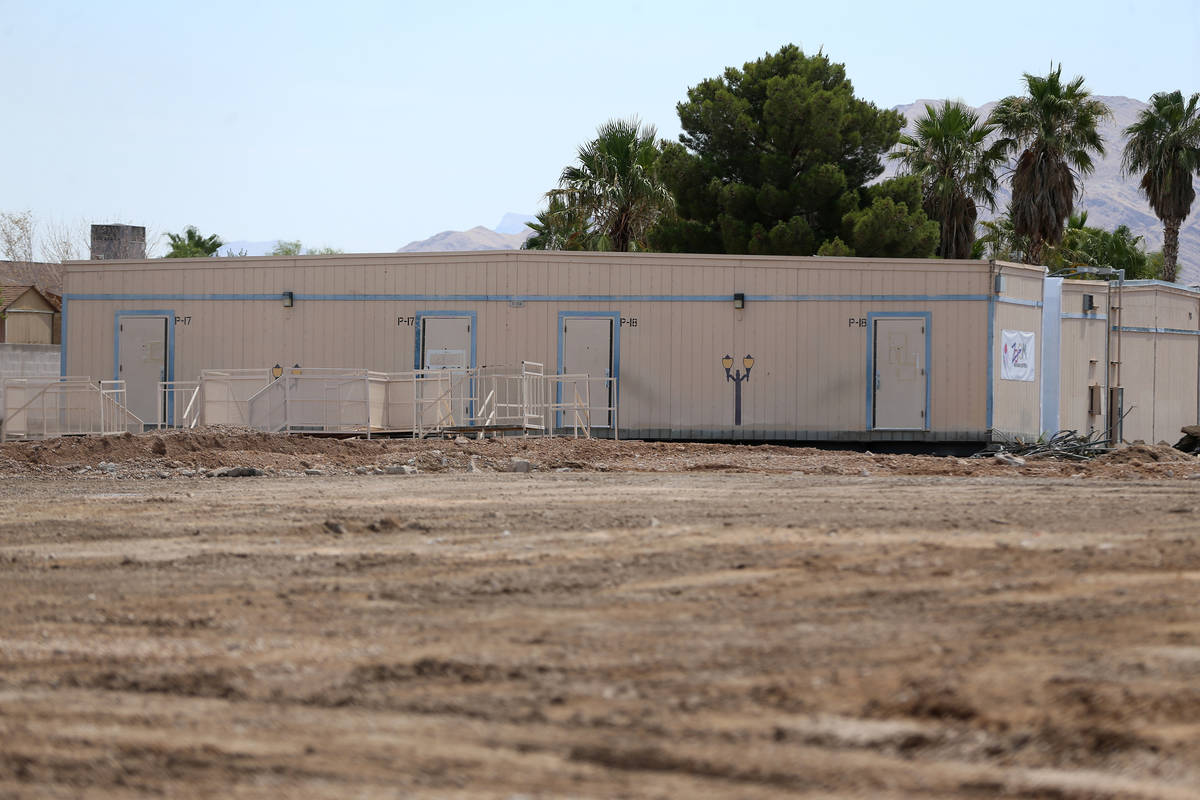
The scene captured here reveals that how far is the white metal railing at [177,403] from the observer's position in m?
21.4

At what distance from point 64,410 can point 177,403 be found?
188 centimetres

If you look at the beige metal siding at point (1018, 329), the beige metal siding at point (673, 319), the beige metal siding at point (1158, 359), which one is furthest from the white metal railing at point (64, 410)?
the beige metal siding at point (1158, 359)

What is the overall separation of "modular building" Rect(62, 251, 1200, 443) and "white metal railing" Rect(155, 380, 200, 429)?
0.15m

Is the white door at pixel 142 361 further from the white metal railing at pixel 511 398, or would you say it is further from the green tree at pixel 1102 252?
the green tree at pixel 1102 252

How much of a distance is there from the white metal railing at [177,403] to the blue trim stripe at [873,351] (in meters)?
10.9

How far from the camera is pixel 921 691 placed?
3973 millimetres

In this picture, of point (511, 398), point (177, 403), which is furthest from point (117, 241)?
point (511, 398)

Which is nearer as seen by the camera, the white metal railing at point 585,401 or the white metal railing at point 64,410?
the white metal railing at point 64,410

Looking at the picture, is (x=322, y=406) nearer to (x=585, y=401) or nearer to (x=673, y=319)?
(x=585, y=401)

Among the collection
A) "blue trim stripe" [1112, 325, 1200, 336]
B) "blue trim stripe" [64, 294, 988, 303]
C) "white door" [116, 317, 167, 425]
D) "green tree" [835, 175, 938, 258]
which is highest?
"green tree" [835, 175, 938, 258]

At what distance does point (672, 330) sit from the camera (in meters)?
21.4

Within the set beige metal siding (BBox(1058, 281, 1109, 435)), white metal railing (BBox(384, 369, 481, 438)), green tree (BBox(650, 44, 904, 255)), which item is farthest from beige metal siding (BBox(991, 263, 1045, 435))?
green tree (BBox(650, 44, 904, 255))

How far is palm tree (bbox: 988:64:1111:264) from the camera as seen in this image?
122 ft

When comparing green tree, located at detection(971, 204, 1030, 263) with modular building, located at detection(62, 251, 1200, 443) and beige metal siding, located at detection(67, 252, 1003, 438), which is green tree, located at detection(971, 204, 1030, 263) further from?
beige metal siding, located at detection(67, 252, 1003, 438)
